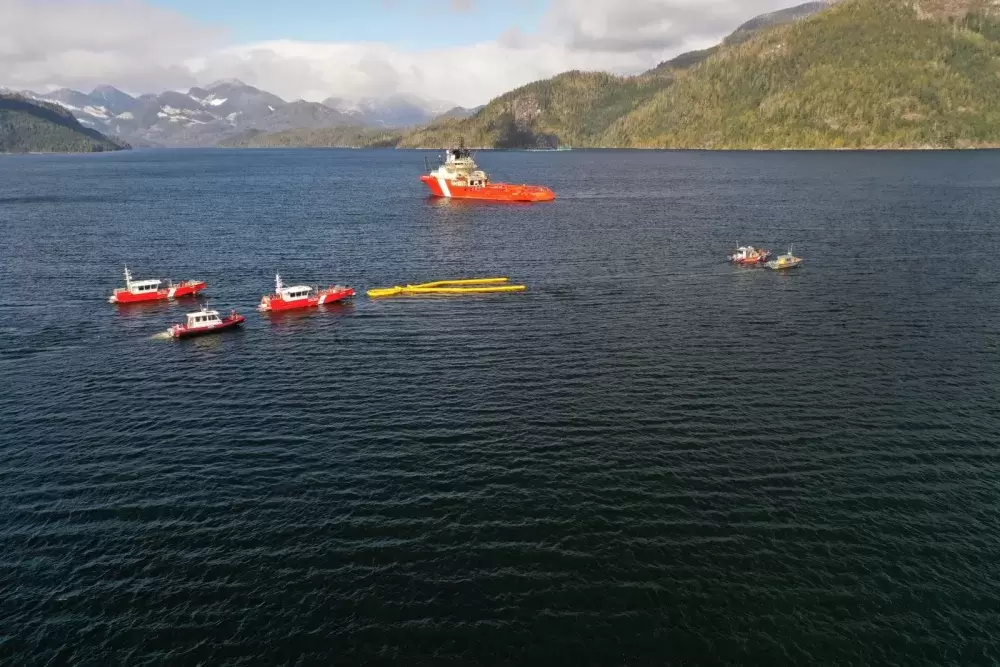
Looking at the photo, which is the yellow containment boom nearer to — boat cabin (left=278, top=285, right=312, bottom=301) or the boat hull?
boat cabin (left=278, top=285, right=312, bottom=301)

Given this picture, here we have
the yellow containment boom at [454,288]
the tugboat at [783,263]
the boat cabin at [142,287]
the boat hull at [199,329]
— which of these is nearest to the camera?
the boat hull at [199,329]

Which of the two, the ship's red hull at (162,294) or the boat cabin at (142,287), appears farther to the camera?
the boat cabin at (142,287)

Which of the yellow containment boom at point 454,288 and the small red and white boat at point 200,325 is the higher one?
the small red and white boat at point 200,325

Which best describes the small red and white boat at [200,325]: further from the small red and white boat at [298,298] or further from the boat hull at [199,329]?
the small red and white boat at [298,298]

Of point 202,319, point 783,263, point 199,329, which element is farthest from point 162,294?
point 783,263

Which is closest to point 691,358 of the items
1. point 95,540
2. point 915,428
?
point 915,428

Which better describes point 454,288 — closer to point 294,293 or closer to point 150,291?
point 294,293

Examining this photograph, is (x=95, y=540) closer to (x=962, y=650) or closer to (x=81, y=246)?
(x=962, y=650)

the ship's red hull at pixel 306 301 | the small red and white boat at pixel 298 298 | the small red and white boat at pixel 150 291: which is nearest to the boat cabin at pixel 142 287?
the small red and white boat at pixel 150 291
